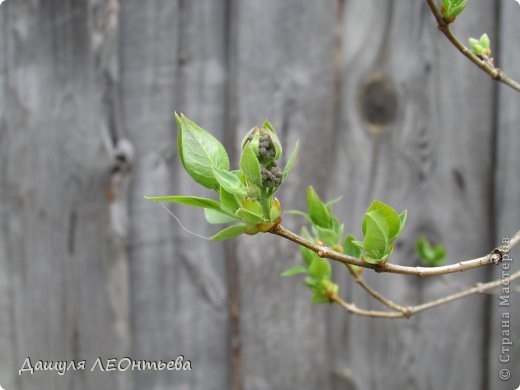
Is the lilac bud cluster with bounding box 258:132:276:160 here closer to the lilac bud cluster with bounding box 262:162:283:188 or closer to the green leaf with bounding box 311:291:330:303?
the lilac bud cluster with bounding box 262:162:283:188

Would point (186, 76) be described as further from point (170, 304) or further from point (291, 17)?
point (170, 304)

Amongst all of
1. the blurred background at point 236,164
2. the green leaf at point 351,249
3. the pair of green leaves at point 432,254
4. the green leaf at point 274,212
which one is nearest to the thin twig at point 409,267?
the green leaf at point 274,212

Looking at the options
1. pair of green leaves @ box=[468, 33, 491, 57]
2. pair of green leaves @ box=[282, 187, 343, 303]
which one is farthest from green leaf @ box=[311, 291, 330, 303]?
pair of green leaves @ box=[468, 33, 491, 57]

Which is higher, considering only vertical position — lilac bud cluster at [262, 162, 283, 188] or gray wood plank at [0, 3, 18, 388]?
lilac bud cluster at [262, 162, 283, 188]

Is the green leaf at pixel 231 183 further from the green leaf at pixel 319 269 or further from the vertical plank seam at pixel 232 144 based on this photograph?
the vertical plank seam at pixel 232 144

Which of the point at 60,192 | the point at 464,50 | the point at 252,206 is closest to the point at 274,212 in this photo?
the point at 252,206
